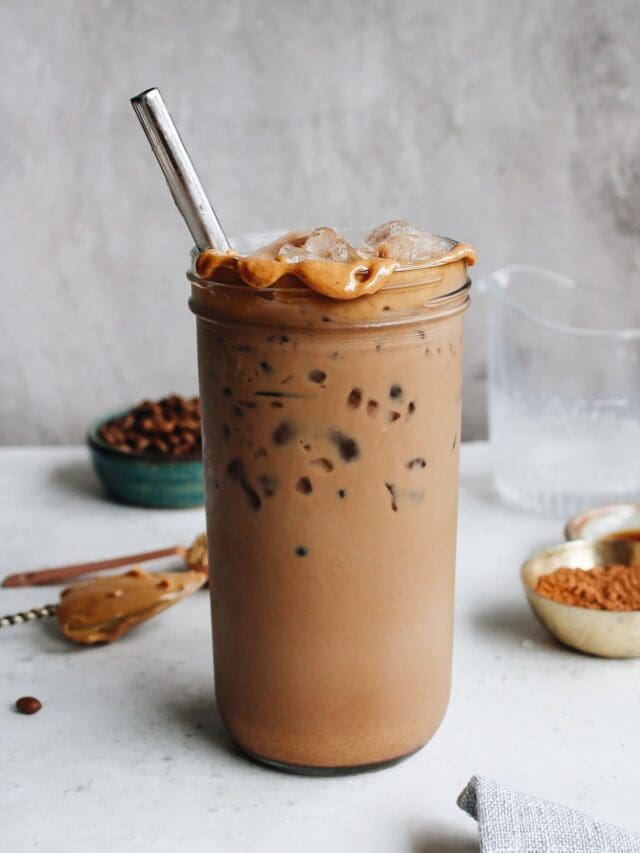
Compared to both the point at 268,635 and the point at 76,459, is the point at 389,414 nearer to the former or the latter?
the point at 268,635

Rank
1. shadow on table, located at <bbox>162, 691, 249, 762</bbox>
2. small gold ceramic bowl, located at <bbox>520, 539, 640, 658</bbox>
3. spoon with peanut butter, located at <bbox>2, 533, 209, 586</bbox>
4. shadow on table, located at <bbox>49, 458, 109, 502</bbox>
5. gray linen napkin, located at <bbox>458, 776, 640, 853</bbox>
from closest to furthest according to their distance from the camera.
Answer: gray linen napkin, located at <bbox>458, 776, 640, 853</bbox>, shadow on table, located at <bbox>162, 691, 249, 762</bbox>, small gold ceramic bowl, located at <bbox>520, 539, 640, 658</bbox>, spoon with peanut butter, located at <bbox>2, 533, 209, 586</bbox>, shadow on table, located at <bbox>49, 458, 109, 502</bbox>

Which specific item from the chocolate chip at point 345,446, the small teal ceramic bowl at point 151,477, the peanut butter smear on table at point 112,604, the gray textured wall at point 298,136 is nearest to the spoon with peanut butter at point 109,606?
the peanut butter smear on table at point 112,604

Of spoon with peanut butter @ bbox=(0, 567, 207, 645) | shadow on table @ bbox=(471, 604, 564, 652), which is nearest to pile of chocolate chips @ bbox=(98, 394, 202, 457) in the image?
spoon with peanut butter @ bbox=(0, 567, 207, 645)

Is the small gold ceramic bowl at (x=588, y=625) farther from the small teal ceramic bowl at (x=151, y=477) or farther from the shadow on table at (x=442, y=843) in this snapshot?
the small teal ceramic bowl at (x=151, y=477)

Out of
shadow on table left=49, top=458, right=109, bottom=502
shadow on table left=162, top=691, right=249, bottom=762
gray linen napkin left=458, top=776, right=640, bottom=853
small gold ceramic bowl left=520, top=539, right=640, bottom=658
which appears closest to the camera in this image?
gray linen napkin left=458, top=776, right=640, bottom=853

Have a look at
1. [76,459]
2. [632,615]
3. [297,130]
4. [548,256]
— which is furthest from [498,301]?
[76,459]

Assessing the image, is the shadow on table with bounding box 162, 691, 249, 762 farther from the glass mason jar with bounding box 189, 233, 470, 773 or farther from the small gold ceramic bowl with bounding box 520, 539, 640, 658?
the small gold ceramic bowl with bounding box 520, 539, 640, 658

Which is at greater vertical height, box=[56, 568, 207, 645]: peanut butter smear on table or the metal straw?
the metal straw
